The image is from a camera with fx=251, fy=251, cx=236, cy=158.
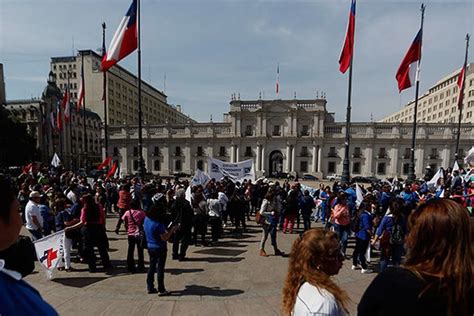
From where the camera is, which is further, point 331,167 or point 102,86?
point 102,86

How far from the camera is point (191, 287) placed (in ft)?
16.7

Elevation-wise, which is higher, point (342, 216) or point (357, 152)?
point (357, 152)

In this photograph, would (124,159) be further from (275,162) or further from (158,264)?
(158,264)

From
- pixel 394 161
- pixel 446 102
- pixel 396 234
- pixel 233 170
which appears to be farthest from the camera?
pixel 446 102

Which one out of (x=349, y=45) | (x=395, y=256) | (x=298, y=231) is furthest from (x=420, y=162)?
(x=395, y=256)

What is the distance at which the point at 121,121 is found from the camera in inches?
2928

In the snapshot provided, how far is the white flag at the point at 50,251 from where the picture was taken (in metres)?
5.01

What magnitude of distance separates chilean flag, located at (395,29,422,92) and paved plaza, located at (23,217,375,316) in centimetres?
1356

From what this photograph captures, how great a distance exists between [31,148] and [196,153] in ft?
89.4

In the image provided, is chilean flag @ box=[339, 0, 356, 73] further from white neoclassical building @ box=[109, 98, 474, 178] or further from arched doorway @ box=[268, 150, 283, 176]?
arched doorway @ box=[268, 150, 283, 176]

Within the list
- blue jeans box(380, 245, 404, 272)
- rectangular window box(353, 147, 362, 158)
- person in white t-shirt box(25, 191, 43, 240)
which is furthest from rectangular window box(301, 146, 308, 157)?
person in white t-shirt box(25, 191, 43, 240)

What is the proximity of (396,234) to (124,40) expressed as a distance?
13015 millimetres

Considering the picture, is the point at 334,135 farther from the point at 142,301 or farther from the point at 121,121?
the point at 121,121

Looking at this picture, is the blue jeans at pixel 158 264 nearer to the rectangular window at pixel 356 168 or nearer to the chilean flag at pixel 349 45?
the chilean flag at pixel 349 45
